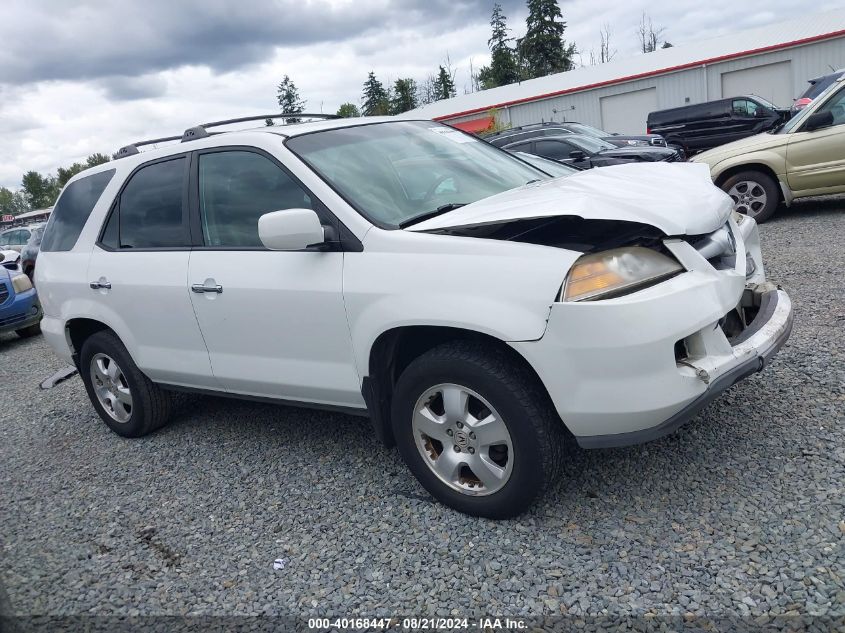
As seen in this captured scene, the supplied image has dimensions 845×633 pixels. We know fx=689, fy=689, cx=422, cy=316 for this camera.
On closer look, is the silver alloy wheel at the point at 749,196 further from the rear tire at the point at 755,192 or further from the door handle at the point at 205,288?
the door handle at the point at 205,288

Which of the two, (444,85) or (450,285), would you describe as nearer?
(450,285)

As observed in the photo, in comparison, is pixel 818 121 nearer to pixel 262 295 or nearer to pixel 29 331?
pixel 262 295

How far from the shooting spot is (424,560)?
282 centimetres

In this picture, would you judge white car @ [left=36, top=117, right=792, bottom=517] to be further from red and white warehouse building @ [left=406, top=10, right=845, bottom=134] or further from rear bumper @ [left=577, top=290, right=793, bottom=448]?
red and white warehouse building @ [left=406, top=10, right=845, bottom=134]

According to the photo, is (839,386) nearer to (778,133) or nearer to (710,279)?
(710,279)

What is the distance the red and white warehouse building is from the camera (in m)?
26.9

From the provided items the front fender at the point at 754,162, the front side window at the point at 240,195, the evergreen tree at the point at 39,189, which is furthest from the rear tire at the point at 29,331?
the evergreen tree at the point at 39,189

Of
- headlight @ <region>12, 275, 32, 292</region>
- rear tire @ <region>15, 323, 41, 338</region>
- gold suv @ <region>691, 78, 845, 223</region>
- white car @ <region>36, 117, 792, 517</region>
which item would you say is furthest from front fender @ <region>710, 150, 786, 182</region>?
rear tire @ <region>15, 323, 41, 338</region>

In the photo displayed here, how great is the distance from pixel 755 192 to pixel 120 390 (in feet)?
25.1

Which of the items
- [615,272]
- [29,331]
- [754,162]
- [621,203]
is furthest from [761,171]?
[29,331]

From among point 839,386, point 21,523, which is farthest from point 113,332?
point 839,386

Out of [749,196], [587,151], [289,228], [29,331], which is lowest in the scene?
[29,331]

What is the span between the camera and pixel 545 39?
6378 cm

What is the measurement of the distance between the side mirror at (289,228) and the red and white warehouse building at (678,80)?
70.4ft
